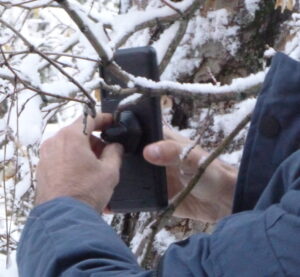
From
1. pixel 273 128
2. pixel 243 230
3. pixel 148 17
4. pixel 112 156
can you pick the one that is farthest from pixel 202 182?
pixel 148 17

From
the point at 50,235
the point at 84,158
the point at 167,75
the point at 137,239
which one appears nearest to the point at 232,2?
the point at 167,75

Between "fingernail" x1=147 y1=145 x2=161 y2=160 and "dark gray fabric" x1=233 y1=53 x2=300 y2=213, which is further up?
"dark gray fabric" x1=233 y1=53 x2=300 y2=213

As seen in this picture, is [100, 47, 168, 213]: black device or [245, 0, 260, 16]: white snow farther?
[245, 0, 260, 16]: white snow

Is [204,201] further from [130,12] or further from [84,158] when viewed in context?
[130,12]

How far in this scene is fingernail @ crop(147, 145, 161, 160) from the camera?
1181mm

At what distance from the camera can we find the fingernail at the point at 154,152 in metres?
1.18

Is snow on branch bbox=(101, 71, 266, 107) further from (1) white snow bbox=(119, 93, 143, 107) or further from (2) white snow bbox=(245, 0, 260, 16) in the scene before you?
(2) white snow bbox=(245, 0, 260, 16)

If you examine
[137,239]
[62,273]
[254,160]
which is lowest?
[137,239]

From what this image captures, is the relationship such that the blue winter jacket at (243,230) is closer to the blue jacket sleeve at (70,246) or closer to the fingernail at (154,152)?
the blue jacket sleeve at (70,246)

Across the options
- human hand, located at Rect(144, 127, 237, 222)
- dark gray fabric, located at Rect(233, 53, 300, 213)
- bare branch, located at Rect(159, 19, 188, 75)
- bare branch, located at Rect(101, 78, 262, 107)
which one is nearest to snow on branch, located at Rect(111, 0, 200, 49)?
bare branch, located at Rect(159, 19, 188, 75)

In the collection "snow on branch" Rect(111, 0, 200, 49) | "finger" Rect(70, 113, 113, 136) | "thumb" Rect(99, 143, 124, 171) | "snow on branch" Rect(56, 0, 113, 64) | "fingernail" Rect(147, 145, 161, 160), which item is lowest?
"fingernail" Rect(147, 145, 161, 160)

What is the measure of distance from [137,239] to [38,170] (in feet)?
2.56

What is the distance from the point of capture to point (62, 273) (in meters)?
0.89

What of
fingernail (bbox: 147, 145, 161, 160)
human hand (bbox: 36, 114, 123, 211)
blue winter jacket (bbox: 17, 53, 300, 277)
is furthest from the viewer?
fingernail (bbox: 147, 145, 161, 160)
